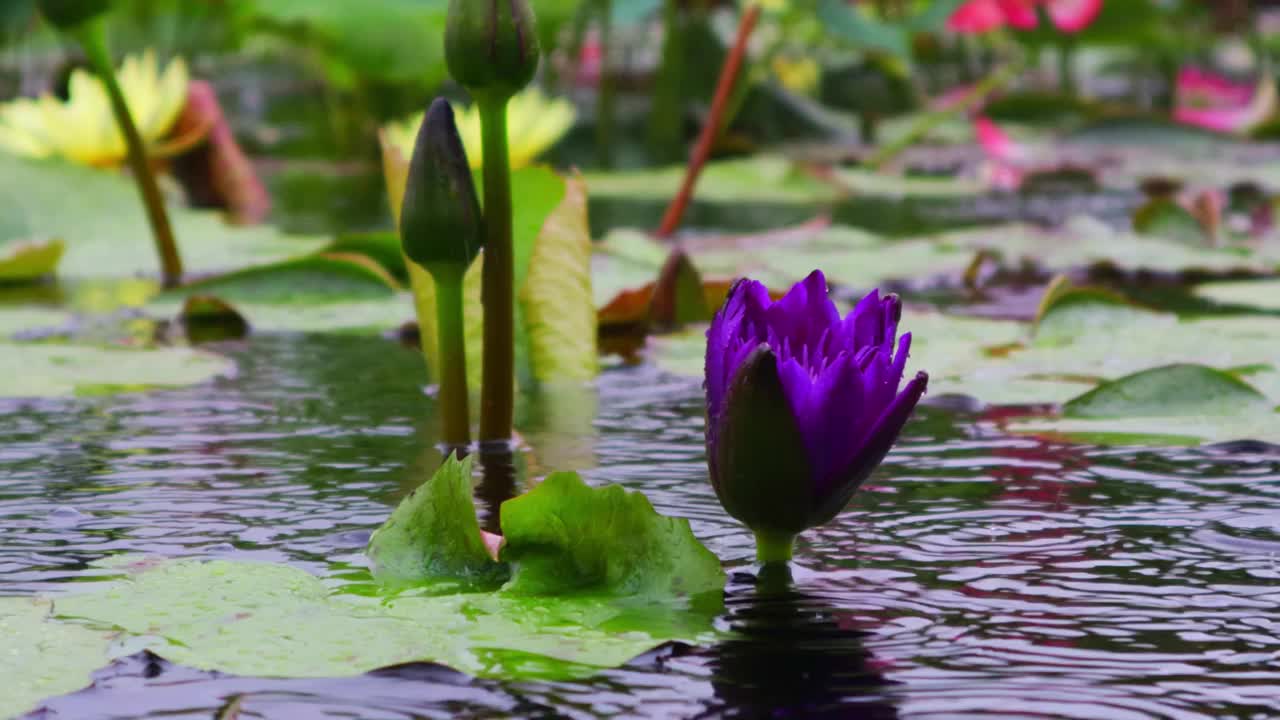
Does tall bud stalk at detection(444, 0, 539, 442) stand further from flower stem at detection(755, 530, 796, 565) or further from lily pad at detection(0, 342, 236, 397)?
lily pad at detection(0, 342, 236, 397)

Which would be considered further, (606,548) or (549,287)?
(549,287)

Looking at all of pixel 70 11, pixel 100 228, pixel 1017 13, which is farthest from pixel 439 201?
pixel 1017 13

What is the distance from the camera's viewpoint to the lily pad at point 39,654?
0.65m

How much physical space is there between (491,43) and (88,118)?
66.6 inches

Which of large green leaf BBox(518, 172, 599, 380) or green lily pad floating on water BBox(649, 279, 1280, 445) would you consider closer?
green lily pad floating on water BBox(649, 279, 1280, 445)

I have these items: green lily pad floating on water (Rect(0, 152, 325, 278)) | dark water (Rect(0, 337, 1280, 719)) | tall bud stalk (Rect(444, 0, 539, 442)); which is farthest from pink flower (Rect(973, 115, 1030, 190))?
tall bud stalk (Rect(444, 0, 539, 442))

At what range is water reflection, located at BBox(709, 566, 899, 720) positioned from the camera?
666mm

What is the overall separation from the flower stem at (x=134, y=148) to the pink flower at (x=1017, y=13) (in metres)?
2.43

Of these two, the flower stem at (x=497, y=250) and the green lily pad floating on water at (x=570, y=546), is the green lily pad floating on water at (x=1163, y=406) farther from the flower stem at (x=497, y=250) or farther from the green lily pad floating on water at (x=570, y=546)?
the green lily pad floating on water at (x=570, y=546)

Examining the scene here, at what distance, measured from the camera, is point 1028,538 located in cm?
93

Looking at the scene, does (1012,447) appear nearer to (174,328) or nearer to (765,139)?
(174,328)

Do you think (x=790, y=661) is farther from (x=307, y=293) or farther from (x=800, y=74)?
(x=800, y=74)

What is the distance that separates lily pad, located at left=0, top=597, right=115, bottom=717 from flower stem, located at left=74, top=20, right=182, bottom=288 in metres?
1.07

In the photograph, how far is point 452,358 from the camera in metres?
1.05
